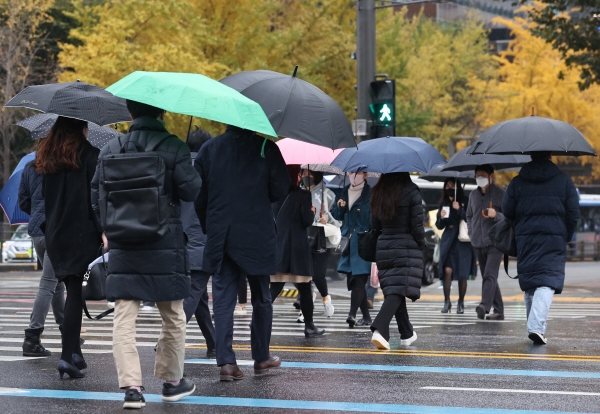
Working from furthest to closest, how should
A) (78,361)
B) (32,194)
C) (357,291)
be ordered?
(357,291) < (32,194) < (78,361)

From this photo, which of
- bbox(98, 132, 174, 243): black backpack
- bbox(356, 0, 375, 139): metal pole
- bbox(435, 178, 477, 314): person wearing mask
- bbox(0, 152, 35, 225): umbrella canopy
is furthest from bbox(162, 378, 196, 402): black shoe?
bbox(356, 0, 375, 139): metal pole

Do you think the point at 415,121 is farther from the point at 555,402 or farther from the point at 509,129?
the point at 555,402

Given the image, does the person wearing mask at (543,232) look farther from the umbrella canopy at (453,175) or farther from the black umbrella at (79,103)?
the black umbrella at (79,103)

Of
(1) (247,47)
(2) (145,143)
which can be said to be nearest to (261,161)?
(2) (145,143)

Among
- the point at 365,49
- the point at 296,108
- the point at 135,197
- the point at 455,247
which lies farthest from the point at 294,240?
the point at 365,49

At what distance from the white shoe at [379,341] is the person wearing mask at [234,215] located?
2004 mm

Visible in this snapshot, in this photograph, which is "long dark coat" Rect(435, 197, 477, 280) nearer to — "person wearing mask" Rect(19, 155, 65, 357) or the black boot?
"person wearing mask" Rect(19, 155, 65, 357)

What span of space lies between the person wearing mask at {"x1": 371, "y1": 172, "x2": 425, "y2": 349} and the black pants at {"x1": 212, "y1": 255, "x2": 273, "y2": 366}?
1902 mm

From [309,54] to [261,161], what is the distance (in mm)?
23692

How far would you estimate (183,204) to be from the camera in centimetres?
966

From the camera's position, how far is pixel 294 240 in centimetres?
1070

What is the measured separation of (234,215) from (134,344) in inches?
56.9

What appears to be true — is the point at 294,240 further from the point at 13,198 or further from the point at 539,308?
the point at 13,198

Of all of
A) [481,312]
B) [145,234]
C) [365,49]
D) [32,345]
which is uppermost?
[365,49]
